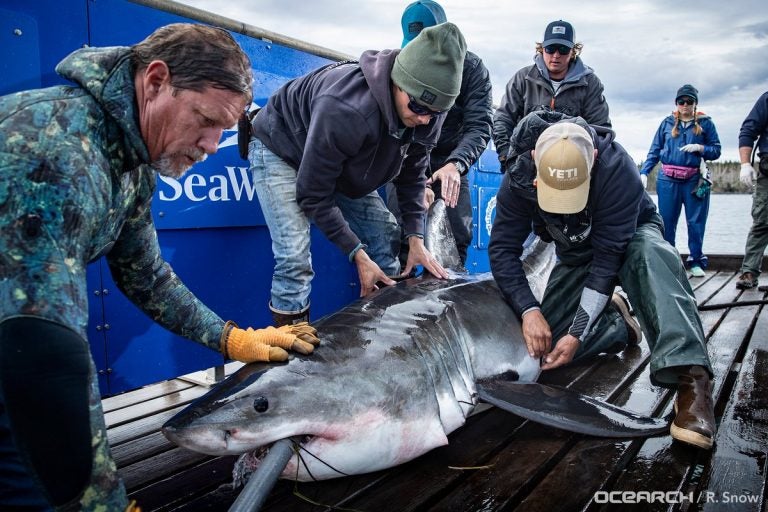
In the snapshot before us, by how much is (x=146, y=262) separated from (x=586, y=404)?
185 centimetres

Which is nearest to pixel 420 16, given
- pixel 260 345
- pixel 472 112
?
pixel 472 112

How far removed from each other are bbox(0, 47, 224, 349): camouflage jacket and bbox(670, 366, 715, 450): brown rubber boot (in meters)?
2.18

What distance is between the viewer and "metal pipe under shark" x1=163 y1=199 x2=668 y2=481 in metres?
1.78

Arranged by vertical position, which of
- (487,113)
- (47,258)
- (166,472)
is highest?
(487,113)

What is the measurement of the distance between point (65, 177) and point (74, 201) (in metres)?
0.06

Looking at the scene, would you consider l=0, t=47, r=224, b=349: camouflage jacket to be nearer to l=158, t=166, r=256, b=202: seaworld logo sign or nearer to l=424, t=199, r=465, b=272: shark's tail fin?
l=158, t=166, r=256, b=202: seaworld logo sign

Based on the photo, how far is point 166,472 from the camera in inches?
87.0

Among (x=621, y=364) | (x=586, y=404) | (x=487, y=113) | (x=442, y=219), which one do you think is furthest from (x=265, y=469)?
(x=487, y=113)

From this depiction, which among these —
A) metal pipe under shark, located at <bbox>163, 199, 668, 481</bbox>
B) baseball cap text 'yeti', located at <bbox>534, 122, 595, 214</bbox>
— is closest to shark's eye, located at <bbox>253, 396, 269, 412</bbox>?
metal pipe under shark, located at <bbox>163, 199, 668, 481</bbox>

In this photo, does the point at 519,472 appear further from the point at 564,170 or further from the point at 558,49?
the point at 558,49

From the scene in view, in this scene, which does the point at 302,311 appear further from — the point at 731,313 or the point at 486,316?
the point at 731,313

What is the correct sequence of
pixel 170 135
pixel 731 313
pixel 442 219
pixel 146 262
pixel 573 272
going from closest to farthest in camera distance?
pixel 170 135 → pixel 146 262 → pixel 573 272 → pixel 442 219 → pixel 731 313

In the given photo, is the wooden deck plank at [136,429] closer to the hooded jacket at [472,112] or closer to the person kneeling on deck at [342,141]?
the person kneeling on deck at [342,141]

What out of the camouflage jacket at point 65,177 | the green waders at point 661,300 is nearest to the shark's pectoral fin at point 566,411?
the green waders at point 661,300
